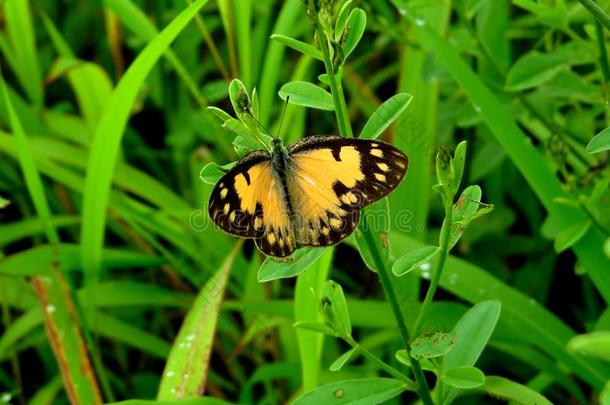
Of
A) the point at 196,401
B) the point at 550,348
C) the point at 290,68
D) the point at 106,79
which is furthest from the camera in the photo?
the point at 290,68

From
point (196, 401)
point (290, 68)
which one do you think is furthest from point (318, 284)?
point (290, 68)

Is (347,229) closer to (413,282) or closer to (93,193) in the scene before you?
(413,282)

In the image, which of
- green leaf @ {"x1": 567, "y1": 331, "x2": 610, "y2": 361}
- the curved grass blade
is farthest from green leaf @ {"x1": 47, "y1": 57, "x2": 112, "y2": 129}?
green leaf @ {"x1": 567, "y1": 331, "x2": 610, "y2": 361}

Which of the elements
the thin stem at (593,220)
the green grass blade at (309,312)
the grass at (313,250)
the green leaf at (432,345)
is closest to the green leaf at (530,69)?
the grass at (313,250)

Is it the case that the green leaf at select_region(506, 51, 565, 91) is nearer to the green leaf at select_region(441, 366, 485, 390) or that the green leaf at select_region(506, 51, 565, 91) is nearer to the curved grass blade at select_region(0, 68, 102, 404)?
the green leaf at select_region(441, 366, 485, 390)

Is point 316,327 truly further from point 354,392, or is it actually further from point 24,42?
point 24,42

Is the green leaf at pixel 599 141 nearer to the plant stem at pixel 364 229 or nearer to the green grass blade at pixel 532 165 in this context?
the plant stem at pixel 364 229

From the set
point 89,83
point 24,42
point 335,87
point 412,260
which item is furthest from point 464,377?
point 24,42
